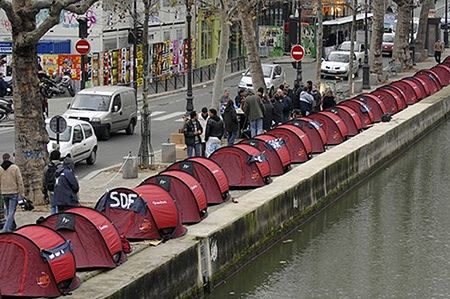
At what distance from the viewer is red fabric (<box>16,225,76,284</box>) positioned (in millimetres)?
16594

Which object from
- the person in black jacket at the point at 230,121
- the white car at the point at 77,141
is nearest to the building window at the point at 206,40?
the white car at the point at 77,141

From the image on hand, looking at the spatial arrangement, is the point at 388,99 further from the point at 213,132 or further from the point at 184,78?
the point at 184,78

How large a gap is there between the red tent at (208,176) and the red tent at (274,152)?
3.67 metres

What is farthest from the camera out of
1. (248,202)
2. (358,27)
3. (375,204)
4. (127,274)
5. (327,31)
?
(358,27)

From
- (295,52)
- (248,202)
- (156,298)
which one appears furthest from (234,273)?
(295,52)

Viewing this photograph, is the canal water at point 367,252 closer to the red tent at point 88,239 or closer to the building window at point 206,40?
the red tent at point 88,239

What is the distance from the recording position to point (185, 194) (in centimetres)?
2231

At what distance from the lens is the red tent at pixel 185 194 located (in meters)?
22.0

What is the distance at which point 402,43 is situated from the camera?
63.5 metres

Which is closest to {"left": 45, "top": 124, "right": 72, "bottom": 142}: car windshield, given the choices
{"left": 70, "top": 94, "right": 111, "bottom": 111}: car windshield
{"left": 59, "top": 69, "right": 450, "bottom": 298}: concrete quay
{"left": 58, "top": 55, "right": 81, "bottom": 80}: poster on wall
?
{"left": 59, "top": 69, "right": 450, "bottom": 298}: concrete quay

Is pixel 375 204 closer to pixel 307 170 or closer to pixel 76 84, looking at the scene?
pixel 307 170

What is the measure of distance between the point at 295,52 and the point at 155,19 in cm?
2118

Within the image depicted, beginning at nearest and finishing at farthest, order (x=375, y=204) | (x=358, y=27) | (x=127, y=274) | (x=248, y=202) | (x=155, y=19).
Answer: (x=127, y=274), (x=248, y=202), (x=375, y=204), (x=155, y=19), (x=358, y=27)

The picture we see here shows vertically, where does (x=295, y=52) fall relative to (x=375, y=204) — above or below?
above
